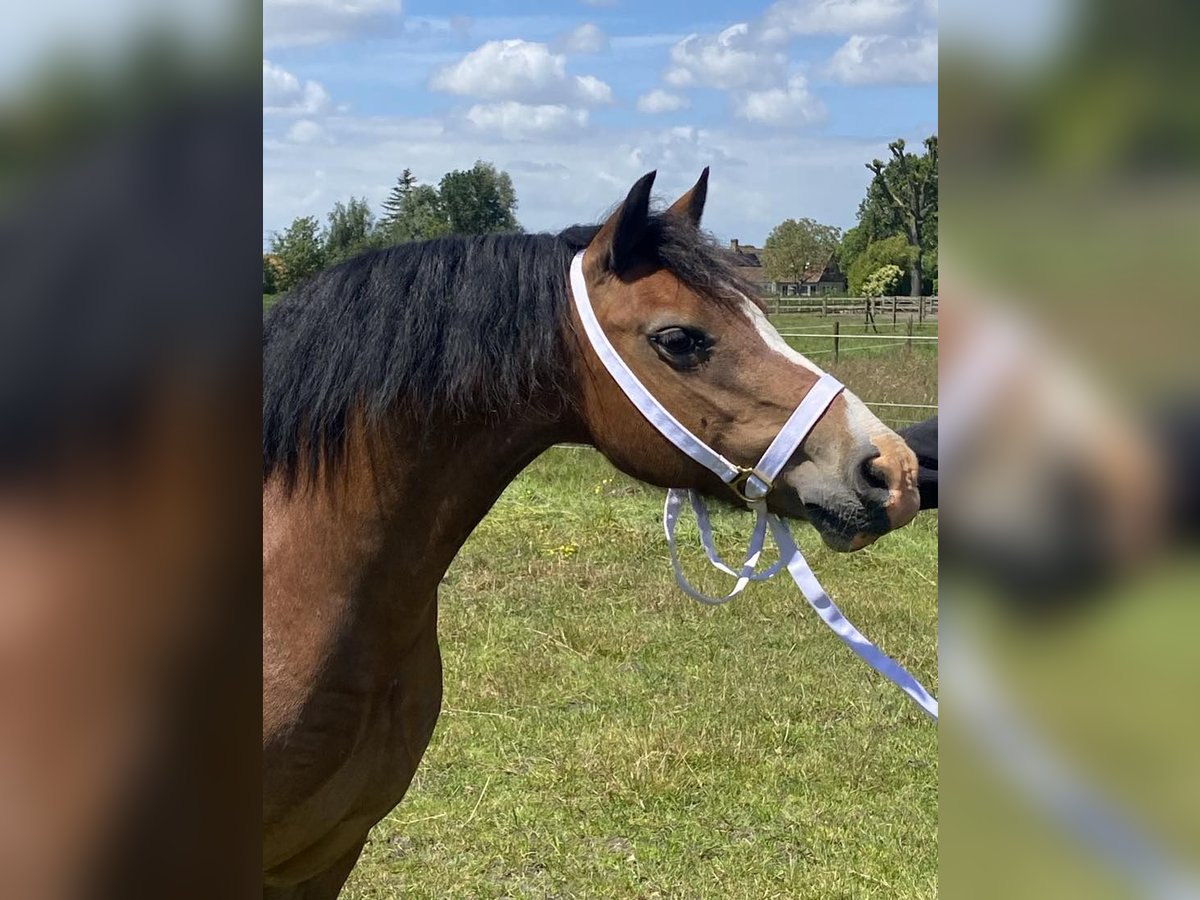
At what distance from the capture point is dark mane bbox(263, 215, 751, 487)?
1.88m

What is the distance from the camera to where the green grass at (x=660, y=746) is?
316 centimetres

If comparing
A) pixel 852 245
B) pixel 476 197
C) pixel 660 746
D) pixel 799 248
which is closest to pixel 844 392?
pixel 660 746

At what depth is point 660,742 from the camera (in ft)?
12.7

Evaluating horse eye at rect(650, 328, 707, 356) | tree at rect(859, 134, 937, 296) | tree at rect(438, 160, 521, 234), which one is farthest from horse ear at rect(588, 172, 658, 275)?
tree at rect(438, 160, 521, 234)

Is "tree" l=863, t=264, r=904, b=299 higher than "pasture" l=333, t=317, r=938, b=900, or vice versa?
"tree" l=863, t=264, r=904, b=299

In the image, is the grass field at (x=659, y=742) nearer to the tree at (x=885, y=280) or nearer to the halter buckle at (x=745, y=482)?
the halter buckle at (x=745, y=482)

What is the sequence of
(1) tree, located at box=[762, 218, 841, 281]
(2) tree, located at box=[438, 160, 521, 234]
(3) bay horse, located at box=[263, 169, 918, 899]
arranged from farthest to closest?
(1) tree, located at box=[762, 218, 841, 281] < (2) tree, located at box=[438, 160, 521, 234] < (3) bay horse, located at box=[263, 169, 918, 899]

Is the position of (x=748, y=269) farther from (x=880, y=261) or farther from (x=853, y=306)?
(x=880, y=261)

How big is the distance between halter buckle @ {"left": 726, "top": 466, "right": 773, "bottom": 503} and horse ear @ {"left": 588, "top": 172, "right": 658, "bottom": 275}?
1.43 feet

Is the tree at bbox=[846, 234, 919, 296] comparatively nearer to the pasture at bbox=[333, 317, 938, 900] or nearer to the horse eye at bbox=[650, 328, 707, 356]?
the pasture at bbox=[333, 317, 938, 900]

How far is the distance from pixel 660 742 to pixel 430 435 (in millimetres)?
A: 2311
